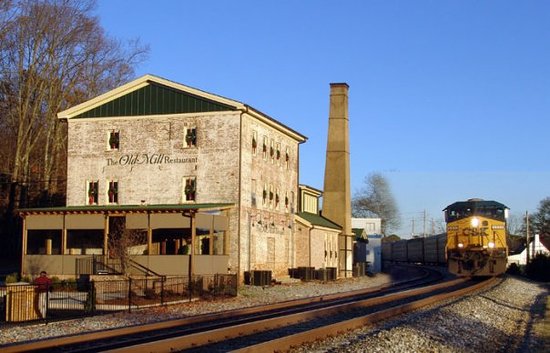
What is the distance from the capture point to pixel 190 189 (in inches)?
1702

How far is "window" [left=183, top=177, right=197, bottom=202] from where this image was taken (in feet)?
141

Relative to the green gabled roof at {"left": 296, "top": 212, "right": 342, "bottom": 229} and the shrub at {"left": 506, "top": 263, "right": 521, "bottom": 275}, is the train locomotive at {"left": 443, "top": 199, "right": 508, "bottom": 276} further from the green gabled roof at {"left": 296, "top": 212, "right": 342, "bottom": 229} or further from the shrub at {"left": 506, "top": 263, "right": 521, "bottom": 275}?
the shrub at {"left": 506, "top": 263, "right": 521, "bottom": 275}

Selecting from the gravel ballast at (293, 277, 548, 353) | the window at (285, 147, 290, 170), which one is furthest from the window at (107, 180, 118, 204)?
the gravel ballast at (293, 277, 548, 353)

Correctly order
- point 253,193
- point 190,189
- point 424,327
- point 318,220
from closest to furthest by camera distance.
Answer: point 424,327 < point 190,189 < point 253,193 < point 318,220

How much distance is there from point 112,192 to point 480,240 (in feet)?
70.1

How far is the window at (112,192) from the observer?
4459 cm

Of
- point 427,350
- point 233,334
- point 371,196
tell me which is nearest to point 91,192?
point 233,334

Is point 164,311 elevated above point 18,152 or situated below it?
below

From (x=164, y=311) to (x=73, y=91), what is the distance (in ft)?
136

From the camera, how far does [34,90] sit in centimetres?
6009

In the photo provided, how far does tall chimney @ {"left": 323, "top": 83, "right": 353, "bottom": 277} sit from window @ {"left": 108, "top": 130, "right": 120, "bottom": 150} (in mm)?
21271

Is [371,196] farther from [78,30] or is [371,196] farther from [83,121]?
[83,121]

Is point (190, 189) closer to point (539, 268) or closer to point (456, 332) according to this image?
point (456, 332)

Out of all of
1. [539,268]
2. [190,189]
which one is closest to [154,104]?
[190,189]
